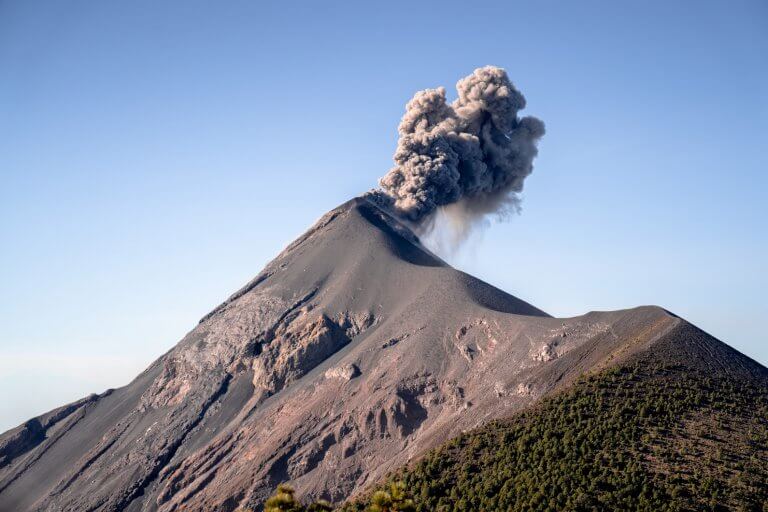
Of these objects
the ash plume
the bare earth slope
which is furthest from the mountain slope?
the ash plume

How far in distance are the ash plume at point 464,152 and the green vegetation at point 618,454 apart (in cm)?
5681

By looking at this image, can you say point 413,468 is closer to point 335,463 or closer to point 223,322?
point 335,463

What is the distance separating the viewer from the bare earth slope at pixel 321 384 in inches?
3086

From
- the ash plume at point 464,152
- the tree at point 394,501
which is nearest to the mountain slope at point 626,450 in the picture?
the tree at point 394,501

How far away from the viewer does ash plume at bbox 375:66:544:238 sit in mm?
123688

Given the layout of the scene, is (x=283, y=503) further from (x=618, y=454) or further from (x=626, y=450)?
(x=626, y=450)

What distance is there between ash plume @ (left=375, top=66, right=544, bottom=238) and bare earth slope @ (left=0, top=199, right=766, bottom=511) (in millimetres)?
12337

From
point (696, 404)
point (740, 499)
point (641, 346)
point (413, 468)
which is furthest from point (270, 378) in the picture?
point (740, 499)

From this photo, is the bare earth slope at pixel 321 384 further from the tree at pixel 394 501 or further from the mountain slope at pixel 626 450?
the tree at pixel 394 501

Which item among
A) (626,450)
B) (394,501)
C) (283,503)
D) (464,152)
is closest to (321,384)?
(626,450)

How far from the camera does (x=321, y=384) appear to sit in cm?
9012

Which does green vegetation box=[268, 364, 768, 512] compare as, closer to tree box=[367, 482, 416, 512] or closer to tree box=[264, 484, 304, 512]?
tree box=[367, 482, 416, 512]

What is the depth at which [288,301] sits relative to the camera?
347 ft

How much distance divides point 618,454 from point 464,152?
7049 cm
